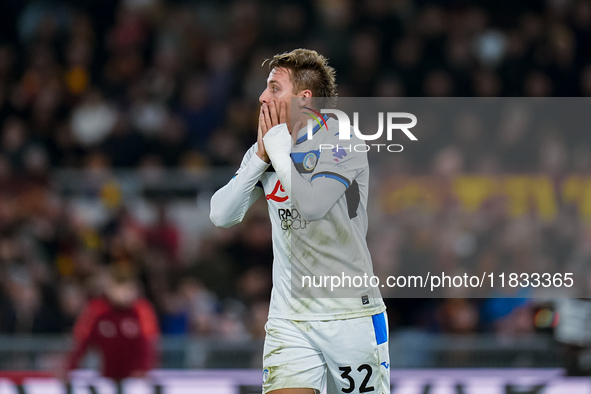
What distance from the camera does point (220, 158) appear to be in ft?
31.6

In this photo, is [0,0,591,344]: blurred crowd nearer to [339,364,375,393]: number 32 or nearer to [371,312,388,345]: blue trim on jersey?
[371,312,388,345]: blue trim on jersey

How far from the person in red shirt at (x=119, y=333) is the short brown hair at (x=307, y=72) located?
3.58m

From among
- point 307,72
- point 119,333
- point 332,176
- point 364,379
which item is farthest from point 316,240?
point 119,333

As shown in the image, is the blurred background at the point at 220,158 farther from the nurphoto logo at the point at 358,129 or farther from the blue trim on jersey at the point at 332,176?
the blue trim on jersey at the point at 332,176

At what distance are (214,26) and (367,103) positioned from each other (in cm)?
648

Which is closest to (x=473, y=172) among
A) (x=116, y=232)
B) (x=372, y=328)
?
(x=372, y=328)

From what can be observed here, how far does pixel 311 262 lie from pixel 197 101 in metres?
6.71

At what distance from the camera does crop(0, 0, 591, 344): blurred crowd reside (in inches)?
320

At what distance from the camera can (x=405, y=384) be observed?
711cm

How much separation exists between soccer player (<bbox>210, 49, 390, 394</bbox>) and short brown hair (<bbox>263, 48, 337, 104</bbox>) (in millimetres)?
11

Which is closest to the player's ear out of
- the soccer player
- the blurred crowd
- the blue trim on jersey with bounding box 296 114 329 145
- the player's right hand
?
the soccer player

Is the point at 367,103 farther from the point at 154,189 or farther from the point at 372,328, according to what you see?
the point at 154,189

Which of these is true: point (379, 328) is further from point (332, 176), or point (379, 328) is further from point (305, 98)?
point (305, 98)

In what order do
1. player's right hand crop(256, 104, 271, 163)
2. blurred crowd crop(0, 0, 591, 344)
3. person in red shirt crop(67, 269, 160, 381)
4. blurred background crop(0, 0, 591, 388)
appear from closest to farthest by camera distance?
player's right hand crop(256, 104, 271, 163), blurred background crop(0, 0, 591, 388), person in red shirt crop(67, 269, 160, 381), blurred crowd crop(0, 0, 591, 344)
